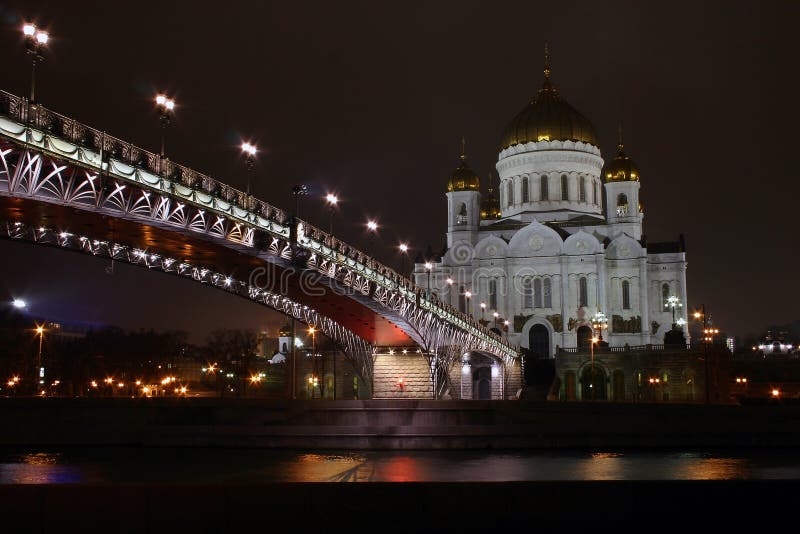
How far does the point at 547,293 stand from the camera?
90.3 m

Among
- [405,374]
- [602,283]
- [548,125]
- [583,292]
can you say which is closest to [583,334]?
[583,292]

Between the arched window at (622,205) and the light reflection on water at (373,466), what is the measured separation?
59.2 meters

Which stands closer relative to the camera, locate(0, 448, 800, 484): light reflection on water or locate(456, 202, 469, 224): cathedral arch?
locate(0, 448, 800, 484): light reflection on water

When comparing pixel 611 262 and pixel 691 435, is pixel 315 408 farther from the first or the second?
pixel 611 262

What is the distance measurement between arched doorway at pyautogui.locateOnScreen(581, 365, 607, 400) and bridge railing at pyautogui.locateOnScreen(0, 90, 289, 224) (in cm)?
4338

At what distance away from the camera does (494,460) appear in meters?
34.0

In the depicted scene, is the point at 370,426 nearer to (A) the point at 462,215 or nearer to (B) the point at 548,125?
(A) the point at 462,215

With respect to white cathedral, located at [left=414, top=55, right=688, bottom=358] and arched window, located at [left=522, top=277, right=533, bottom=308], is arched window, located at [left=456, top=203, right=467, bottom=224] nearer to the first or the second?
white cathedral, located at [left=414, top=55, right=688, bottom=358]

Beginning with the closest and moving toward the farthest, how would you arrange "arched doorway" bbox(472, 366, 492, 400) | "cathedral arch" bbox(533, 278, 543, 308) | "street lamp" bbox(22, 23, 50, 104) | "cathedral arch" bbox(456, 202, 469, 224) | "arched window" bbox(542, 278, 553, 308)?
"street lamp" bbox(22, 23, 50, 104)
"arched doorway" bbox(472, 366, 492, 400)
"arched window" bbox(542, 278, 553, 308)
"cathedral arch" bbox(533, 278, 543, 308)
"cathedral arch" bbox(456, 202, 469, 224)

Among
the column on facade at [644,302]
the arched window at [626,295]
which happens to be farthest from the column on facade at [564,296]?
the column on facade at [644,302]

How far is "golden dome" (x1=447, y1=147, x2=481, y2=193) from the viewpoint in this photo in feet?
326

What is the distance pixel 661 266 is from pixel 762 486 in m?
77.4

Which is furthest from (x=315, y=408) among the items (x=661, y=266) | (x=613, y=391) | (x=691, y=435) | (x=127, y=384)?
(x=661, y=266)

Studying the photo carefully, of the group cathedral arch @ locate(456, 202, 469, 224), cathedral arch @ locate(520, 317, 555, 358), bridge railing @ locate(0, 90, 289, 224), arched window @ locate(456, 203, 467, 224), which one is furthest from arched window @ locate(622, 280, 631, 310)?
bridge railing @ locate(0, 90, 289, 224)
